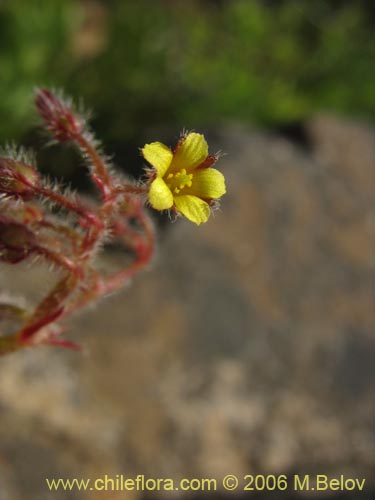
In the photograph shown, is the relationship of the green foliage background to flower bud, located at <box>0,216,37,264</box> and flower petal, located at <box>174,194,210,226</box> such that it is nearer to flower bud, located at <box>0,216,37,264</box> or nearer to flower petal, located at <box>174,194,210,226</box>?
flower bud, located at <box>0,216,37,264</box>

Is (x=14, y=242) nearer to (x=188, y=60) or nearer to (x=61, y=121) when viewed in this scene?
(x=61, y=121)

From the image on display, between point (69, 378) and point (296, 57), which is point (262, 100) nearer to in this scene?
point (296, 57)

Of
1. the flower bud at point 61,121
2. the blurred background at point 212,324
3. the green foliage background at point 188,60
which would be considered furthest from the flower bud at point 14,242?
the green foliage background at point 188,60

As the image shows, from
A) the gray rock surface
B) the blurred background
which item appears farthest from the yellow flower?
the gray rock surface

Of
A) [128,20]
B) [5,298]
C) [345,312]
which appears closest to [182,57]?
[128,20]
